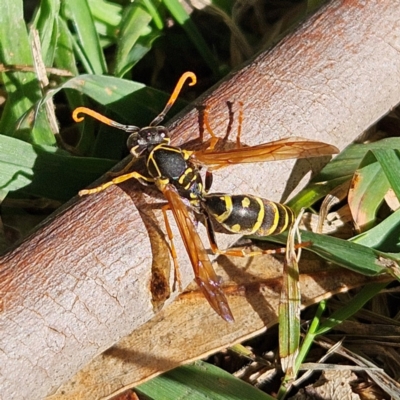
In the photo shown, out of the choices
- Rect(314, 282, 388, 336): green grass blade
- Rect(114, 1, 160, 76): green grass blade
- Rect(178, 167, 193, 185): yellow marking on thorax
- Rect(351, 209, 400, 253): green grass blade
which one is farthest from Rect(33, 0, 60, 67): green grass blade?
Rect(314, 282, 388, 336): green grass blade

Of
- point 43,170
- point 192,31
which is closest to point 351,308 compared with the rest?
point 43,170

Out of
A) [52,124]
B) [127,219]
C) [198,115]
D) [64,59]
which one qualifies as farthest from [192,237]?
[64,59]

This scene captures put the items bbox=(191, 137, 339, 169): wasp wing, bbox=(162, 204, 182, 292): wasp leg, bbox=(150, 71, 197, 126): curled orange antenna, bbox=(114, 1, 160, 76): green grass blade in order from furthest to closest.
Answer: bbox=(114, 1, 160, 76): green grass blade < bbox=(150, 71, 197, 126): curled orange antenna < bbox=(191, 137, 339, 169): wasp wing < bbox=(162, 204, 182, 292): wasp leg

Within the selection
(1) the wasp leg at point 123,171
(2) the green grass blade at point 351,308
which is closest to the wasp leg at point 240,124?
(1) the wasp leg at point 123,171

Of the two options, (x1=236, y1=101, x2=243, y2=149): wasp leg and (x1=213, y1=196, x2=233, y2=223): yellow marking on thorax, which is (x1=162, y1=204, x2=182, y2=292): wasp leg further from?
(x1=236, y1=101, x2=243, y2=149): wasp leg

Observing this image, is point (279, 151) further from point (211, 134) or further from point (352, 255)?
point (352, 255)

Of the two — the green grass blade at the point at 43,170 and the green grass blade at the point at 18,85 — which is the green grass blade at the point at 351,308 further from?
the green grass blade at the point at 18,85

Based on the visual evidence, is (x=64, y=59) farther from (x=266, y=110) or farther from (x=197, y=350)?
(x=197, y=350)
